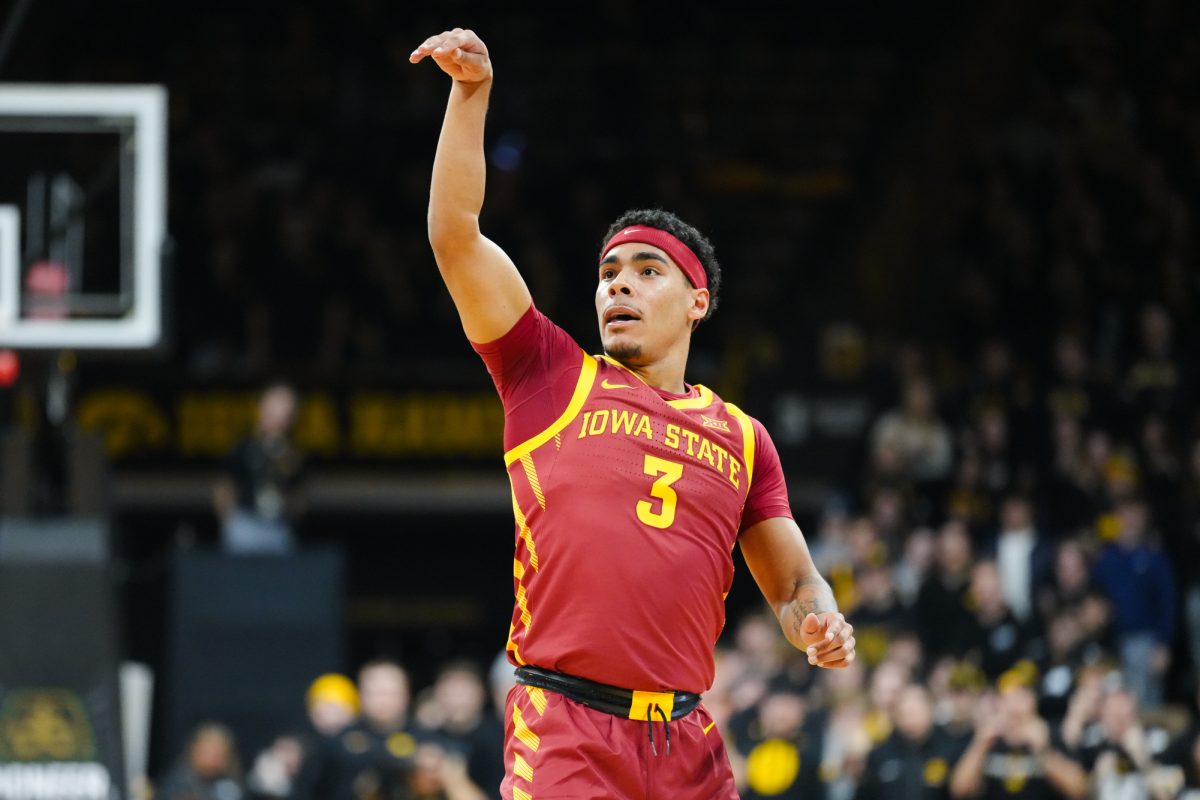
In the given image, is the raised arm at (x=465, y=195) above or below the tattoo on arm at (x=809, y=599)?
above

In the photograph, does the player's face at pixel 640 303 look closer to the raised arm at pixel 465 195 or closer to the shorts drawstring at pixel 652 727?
the raised arm at pixel 465 195

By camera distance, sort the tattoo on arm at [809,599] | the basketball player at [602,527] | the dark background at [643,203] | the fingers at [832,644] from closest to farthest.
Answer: the basketball player at [602,527] < the fingers at [832,644] < the tattoo on arm at [809,599] < the dark background at [643,203]

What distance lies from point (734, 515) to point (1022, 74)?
19.4m

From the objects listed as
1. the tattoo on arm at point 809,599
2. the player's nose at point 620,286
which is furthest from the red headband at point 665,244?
the tattoo on arm at point 809,599

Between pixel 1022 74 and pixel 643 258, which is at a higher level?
pixel 1022 74

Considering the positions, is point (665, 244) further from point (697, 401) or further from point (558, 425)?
point (558, 425)

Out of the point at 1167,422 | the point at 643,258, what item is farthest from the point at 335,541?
the point at 643,258

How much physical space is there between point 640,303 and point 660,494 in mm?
625

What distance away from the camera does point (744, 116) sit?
84.2 feet

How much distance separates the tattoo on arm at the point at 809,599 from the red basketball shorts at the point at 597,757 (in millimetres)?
492

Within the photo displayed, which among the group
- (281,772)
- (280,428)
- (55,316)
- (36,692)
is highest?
(55,316)

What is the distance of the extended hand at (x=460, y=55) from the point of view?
17.8 ft

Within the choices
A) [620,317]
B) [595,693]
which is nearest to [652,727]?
[595,693]

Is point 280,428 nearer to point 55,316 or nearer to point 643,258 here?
point 55,316
